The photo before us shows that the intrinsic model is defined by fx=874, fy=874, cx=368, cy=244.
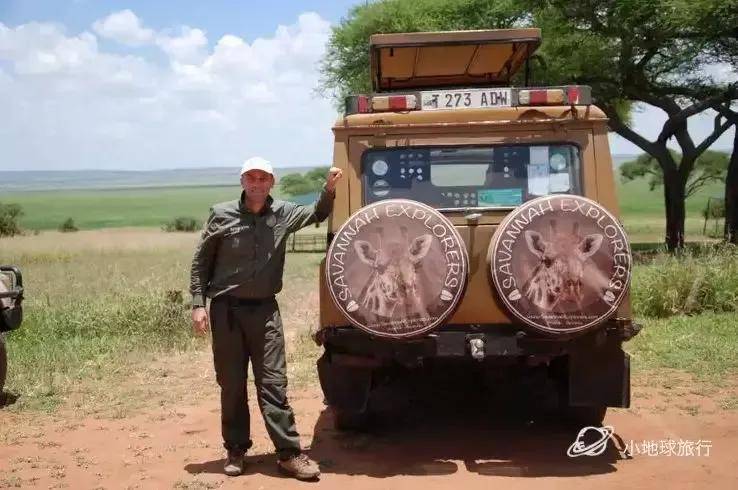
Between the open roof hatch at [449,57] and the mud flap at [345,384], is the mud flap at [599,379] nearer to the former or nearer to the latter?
the mud flap at [345,384]

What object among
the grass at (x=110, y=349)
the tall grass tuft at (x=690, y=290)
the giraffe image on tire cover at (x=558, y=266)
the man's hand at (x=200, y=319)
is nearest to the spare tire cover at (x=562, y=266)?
the giraffe image on tire cover at (x=558, y=266)

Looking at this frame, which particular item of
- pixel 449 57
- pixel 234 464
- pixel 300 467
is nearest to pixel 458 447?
pixel 300 467

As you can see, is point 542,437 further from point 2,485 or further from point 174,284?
point 174,284

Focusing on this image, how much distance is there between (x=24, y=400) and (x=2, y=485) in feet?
7.29

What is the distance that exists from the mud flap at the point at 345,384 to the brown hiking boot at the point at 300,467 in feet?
1.85

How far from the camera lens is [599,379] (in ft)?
17.1

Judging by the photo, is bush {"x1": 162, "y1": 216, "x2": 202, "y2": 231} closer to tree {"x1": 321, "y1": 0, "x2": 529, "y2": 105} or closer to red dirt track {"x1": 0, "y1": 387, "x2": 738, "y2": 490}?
tree {"x1": 321, "y1": 0, "x2": 529, "y2": 105}

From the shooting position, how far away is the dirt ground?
4.94 meters

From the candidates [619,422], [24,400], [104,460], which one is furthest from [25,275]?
[619,422]

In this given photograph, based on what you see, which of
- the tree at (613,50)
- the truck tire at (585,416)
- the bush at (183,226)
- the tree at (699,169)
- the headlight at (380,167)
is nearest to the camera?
the headlight at (380,167)

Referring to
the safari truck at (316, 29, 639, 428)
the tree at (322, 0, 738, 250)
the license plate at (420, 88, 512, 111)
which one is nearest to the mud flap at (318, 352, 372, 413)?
the safari truck at (316, 29, 639, 428)

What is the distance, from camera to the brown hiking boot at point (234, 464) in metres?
5.10

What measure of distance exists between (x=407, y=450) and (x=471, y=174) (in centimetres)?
181

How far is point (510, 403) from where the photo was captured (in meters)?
6.84
